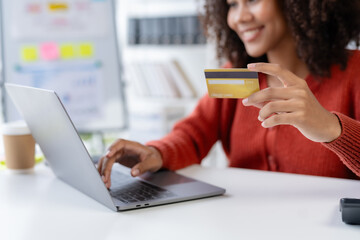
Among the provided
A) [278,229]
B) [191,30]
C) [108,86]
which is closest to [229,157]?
[108,86]

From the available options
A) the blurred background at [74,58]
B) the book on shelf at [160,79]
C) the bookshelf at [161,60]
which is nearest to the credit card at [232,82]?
the blurred background at [74,58]

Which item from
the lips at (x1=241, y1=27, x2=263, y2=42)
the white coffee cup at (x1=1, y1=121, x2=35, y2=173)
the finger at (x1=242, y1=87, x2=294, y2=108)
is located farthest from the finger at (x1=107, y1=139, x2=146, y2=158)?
the lips at (x1=241, y1=27, x2=263, y2=42)

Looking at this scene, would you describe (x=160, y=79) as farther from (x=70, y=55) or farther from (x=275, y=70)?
(x=275, y=70)

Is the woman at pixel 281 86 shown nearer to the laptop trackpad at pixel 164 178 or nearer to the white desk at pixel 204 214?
the laptop trackpad at pixel 164 178

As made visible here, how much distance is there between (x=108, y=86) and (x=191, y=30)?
1.00 meters

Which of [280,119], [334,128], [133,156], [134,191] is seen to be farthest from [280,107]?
[133,156]

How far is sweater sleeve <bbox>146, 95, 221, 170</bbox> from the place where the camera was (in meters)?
1.37

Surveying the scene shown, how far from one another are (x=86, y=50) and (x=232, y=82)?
1175 mm

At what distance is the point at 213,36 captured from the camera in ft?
6.13

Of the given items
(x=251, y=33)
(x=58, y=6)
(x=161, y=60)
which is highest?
(x=58, y=6)

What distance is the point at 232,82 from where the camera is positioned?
93 cm

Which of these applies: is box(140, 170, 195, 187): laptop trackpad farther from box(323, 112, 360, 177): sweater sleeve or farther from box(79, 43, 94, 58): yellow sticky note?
box(79, 43, 94, 58): yellow sticky note

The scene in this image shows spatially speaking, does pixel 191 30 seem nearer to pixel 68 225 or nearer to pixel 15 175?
pixel 15 175

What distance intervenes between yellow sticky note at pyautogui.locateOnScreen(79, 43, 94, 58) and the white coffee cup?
0.70 metres
